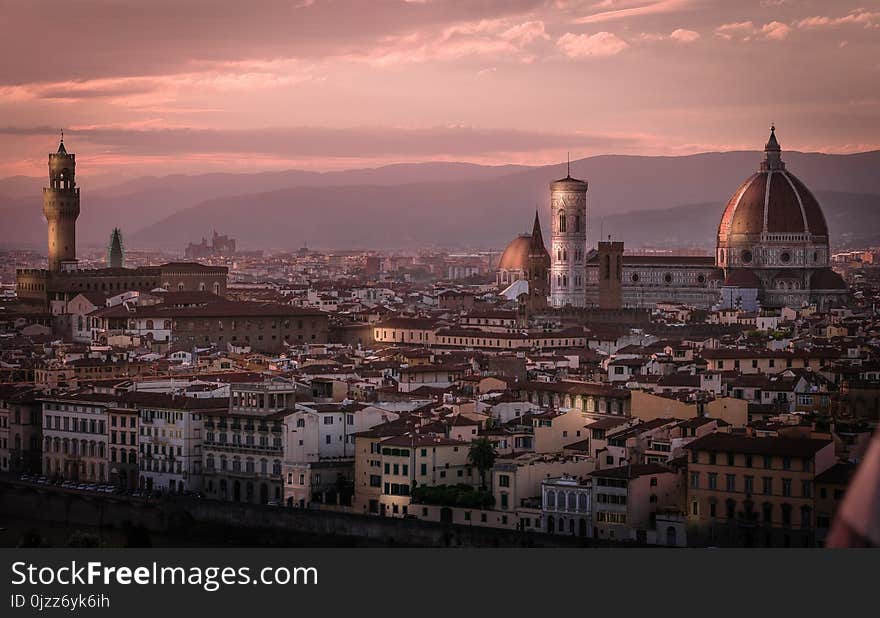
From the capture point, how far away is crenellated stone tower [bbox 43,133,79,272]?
211 ft

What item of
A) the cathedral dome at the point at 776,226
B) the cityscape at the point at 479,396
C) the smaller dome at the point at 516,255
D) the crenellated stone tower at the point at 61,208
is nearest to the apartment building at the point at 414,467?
the cityscape at the point at 479,396

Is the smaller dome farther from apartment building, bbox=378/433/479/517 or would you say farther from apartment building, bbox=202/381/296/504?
apartment building, bbox=378/433/479/517

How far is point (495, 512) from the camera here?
27984 mm

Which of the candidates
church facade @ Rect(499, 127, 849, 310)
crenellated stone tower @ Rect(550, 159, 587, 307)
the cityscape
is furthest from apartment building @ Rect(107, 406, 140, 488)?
crenellated stone tower @ Rect(550, 159, 587, 307)

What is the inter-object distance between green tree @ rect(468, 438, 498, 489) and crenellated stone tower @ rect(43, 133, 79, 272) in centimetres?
3656

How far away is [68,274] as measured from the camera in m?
64.6

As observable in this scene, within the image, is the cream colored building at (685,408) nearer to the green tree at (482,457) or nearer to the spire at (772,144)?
the green tree at (482,457)

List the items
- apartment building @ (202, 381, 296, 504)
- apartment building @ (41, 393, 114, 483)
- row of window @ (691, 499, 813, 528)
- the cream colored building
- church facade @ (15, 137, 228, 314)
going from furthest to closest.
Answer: church facade @ (15, 137, 228, 314)
apartment building @ (41, 393, 114, 483)
apartment building @ (202, 381, 296, 504)
the cream colored building
row of window @ (691, 499, 813, 528)

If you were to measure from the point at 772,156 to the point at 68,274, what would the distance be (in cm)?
2400

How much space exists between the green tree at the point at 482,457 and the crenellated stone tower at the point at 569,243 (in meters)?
43.6

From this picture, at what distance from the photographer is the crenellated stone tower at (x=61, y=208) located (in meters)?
64.2

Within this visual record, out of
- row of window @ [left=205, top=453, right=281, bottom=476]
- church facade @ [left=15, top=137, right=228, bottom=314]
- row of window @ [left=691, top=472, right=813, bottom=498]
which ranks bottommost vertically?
row of window @ [left=205, top=453, right=281, bottom=476]

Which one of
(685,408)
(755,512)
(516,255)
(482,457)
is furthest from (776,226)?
(755,512)
